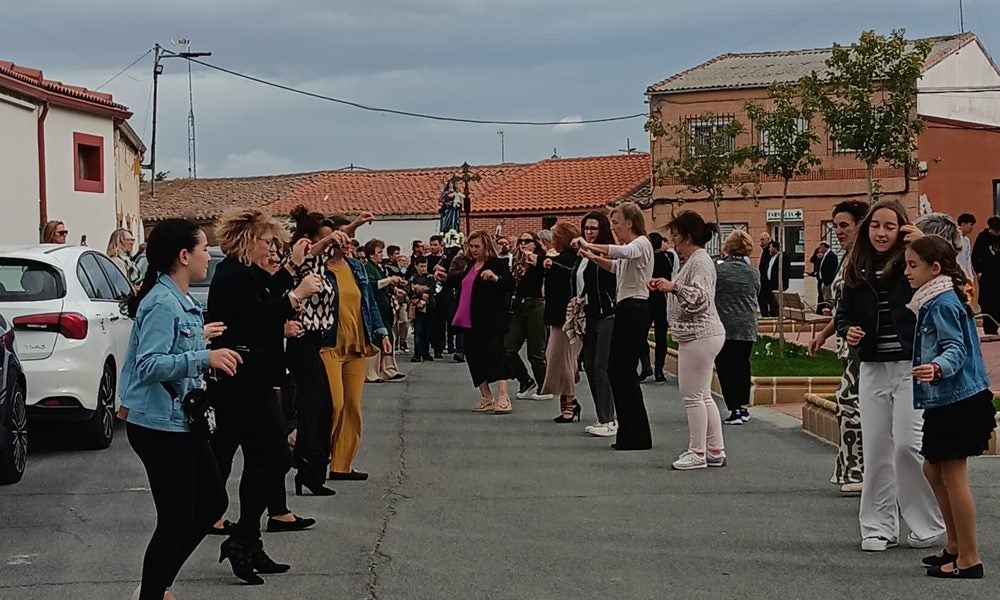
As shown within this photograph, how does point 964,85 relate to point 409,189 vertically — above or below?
above

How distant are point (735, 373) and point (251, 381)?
298 inches

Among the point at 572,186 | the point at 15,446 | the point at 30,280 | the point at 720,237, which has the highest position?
the point at 572,186

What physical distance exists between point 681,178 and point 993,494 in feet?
90.9

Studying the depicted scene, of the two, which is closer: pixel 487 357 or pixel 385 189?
pixel 487 357

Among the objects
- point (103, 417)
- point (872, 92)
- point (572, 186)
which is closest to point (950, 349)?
point (103, 417)

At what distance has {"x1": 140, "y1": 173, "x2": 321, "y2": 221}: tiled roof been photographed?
200 feet

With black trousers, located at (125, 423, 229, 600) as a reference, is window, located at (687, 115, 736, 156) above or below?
above

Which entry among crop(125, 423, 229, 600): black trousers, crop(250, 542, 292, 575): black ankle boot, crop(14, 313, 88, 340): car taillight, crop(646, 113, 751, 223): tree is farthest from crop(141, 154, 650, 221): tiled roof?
crop(125, 423, 229, 600): black trousers

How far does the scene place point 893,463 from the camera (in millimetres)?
7906

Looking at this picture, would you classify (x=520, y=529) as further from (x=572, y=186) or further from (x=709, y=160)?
(x=572, y=186)

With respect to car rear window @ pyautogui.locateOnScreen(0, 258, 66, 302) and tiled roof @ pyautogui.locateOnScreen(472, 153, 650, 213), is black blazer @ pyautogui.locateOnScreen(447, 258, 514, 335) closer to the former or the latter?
car rear window @ pyautogui.locateOnScreen(0, 258, 66, 302)

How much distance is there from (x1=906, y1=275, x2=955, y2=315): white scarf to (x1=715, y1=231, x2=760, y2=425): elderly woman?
6.76m

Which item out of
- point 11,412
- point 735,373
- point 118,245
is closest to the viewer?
point 11,412

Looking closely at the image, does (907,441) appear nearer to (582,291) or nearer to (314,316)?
(314,316)
